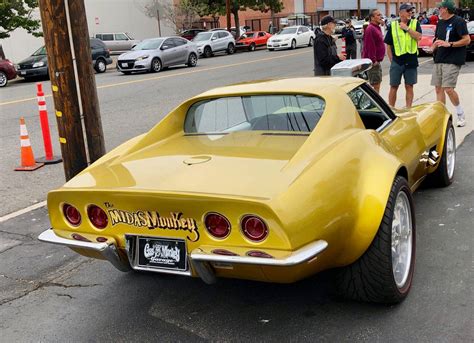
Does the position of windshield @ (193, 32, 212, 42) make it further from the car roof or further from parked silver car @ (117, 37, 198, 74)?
the car roof

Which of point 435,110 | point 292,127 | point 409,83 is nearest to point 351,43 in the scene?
point 409,83

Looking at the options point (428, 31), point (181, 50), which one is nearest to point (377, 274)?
point (428, 31)

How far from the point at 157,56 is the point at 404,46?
15.0 m

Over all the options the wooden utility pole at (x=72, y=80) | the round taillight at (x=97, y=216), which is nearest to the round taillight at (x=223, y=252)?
the round taillight at (x=97, y=216)

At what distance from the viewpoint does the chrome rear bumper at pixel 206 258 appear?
2.64 m

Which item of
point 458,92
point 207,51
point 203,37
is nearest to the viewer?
point 458,92

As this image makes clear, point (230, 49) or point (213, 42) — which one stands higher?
point (213, 42)

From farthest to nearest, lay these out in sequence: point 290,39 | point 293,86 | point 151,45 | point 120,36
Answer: point 120,36, point 290,39, point 151,45, point 293,86

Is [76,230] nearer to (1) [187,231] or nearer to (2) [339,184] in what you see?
(1) [187,231]

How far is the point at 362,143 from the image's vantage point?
11.0 ft

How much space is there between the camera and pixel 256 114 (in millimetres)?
3994

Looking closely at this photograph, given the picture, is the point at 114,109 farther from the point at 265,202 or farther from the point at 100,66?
the point at 100,66

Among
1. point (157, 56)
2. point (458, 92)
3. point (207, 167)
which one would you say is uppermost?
point (207, 167)

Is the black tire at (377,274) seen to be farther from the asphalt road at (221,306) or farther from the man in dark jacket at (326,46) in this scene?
the man in dark jacket at (326,46)
